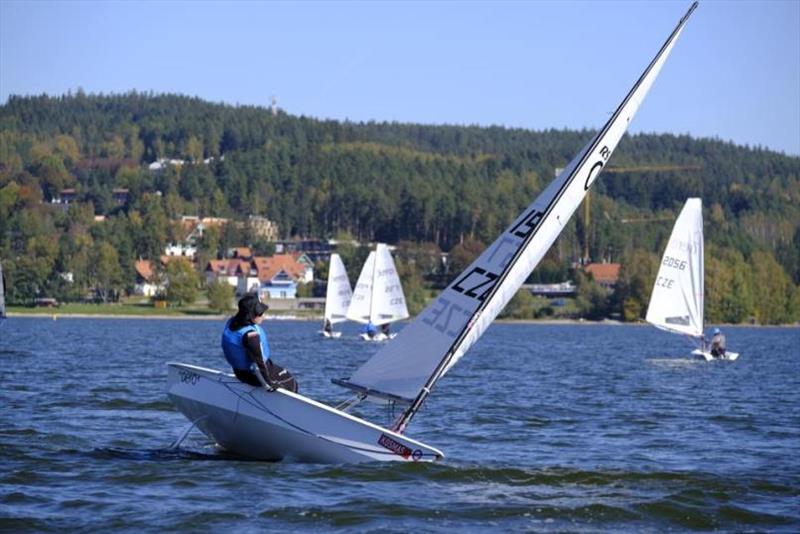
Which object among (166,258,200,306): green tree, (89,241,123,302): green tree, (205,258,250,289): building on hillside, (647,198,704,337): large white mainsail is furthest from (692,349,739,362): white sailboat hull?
(205,258,250,289): building on hillside

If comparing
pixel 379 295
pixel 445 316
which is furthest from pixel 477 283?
pixel 379 295

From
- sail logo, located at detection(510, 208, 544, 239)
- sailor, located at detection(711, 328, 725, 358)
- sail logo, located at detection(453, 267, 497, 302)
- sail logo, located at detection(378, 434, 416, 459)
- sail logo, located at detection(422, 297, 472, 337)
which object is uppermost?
sail logo, located at detection(510, 208, 544, 239)

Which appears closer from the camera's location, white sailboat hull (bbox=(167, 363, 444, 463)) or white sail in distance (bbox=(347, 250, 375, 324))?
white sailboat hull (bbox=(167, 363, 444, 463))

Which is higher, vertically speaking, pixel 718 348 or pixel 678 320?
pixel 678 320

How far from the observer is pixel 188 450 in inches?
669

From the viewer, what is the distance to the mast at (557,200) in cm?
1550

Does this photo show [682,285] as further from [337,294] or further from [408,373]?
[408,373]

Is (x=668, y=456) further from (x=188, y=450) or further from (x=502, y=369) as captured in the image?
(x=502, y=369)

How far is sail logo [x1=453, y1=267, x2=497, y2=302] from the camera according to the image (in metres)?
15.7

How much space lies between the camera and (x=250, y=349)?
50.3ft

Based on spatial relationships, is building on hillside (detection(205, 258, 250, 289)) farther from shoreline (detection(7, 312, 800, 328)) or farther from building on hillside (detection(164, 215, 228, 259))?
shoreline (detection(7, 312, 800, 328))

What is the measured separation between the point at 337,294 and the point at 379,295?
6738 mm

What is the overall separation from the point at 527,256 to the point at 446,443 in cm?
375

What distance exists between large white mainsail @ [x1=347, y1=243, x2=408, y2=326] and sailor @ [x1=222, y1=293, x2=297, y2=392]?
148ft
